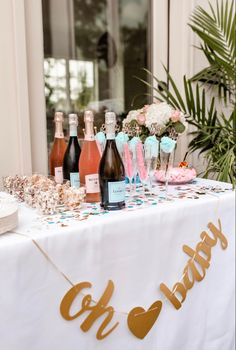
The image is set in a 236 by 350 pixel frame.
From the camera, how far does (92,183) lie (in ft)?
3.65

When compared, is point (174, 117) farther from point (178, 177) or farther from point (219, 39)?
point (219, 39)

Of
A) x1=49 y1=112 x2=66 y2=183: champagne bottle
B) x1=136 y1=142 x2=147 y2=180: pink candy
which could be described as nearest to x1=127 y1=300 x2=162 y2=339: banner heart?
x1=136 y1=142 x2=147 y2=180: pink candy

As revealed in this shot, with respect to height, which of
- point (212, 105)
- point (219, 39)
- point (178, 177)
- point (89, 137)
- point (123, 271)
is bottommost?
point (123, 271)

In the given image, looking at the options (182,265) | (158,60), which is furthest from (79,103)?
(182,265)

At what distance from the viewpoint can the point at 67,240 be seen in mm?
879

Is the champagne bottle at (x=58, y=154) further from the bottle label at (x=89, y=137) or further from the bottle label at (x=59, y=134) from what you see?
the bottle label at (x=89, y=137)

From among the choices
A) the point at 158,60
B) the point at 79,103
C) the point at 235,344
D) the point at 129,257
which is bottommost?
the point at 235,344

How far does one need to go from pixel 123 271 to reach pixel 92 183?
0.28m

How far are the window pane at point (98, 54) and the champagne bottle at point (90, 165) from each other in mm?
792

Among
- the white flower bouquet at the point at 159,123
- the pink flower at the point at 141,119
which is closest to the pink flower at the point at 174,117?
the white flower bouquet at the point at 159,123

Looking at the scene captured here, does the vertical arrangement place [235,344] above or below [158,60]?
below

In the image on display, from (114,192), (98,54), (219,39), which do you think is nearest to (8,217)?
(114,192)

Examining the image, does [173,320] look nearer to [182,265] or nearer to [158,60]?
[182,265]

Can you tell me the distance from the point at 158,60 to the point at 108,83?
1.06 m
